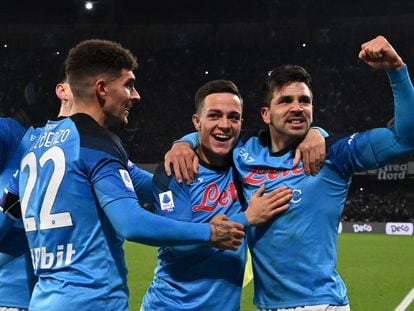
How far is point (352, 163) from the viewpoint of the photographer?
323 centimetres

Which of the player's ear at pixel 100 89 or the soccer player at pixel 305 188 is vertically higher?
the player's ear at pixel 100 89

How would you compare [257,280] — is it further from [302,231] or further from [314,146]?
[314,146]

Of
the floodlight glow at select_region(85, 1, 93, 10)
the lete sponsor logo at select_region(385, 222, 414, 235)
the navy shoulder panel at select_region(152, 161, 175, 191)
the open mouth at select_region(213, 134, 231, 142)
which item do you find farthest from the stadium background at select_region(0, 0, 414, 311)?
the navy shoulder panel at select_region(152, 161, 175, 191)

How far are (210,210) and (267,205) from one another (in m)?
0.36

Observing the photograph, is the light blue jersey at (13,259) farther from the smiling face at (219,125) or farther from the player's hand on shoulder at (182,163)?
the smiling face at (219,125)

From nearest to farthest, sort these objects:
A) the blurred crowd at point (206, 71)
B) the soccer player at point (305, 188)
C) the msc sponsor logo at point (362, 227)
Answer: the soccer player at point (305, 188) < the msc sponsor logo at point (362, 227) < the blurred crowd at point (206, 71)

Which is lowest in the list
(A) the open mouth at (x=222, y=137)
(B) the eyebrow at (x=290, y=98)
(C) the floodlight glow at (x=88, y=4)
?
(A) the open mouth at (x=222, y=137)

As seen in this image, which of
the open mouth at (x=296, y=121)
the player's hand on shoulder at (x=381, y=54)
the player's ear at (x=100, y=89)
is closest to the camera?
the player's ear at (x=100, y=89)

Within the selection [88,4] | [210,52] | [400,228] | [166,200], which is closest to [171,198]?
[166,200]

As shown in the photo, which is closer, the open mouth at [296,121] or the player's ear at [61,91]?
the open mouth at [296,121]

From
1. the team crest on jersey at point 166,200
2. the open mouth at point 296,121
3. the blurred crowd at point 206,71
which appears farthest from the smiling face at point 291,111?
the blurred crowd at point 206,71

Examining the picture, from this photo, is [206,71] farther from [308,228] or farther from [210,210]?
[308,228]

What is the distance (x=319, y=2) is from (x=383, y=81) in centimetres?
549

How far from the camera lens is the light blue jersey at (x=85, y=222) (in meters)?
2.61
